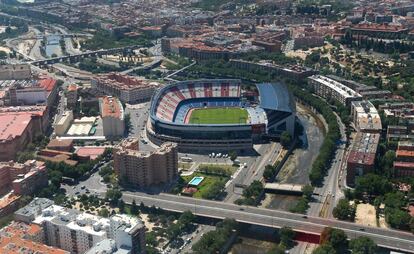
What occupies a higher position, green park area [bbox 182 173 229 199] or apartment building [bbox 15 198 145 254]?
apartment building [bbox 15 198 145 254]

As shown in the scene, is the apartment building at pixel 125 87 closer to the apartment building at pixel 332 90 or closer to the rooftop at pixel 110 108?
the rooftop at pixel 110 108

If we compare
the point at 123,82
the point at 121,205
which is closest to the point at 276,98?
the point at 121,205

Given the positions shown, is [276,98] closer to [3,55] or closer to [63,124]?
[63,124]

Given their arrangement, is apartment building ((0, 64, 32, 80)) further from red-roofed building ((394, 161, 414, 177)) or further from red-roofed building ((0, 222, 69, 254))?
red-roofed building ((394, 161, 414, 177))

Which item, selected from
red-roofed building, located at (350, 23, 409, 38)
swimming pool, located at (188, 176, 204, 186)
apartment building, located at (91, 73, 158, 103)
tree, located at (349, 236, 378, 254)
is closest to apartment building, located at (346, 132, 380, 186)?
tree, located at (349, 236, 378, 254)

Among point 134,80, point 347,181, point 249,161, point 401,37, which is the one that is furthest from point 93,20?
point 347,181

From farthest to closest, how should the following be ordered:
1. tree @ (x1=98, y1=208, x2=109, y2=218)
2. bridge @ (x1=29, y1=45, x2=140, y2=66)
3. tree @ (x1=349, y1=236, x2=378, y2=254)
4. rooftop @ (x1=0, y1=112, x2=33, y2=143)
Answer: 1. bridge @ (x1=29, y1=45, x2=140, y2=66)
2. rooftop @ (x1=0, y1=112, x2=33, y2=143)
3. tree @ (x1=98, y1=208, x2=109, y2=218)
4. tree @ (x1=349, y1=236, x2=378, y2=254)

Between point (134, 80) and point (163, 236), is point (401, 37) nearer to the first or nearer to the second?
point (134, 80)

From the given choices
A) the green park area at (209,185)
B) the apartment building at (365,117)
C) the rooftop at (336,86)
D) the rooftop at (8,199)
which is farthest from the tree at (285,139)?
the rooftop at (8,199)
